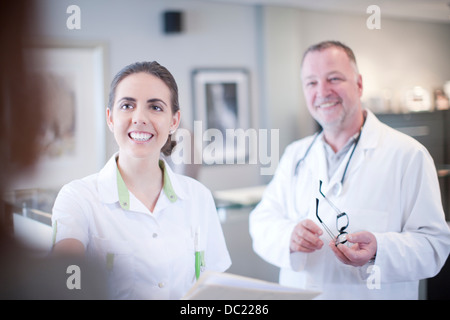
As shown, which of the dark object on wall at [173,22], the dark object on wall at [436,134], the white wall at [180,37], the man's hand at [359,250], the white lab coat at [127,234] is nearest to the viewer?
the white lab coat at [127,234]

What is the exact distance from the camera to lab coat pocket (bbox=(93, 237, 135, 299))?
1.10m

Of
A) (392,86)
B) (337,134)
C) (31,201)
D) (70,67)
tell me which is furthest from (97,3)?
(392,86)

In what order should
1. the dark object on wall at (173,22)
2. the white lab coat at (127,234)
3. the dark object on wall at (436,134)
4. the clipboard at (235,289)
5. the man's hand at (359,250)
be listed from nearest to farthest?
the clipboard at (235,289) → the white lab coat at (127,234) → the man's hand at (359,250) → the dark object on wall at (173,22) → the dark object on wall at (436,134)

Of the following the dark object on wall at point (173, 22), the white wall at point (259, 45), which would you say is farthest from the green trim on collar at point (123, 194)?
the dark object on wall at point (173, 22)

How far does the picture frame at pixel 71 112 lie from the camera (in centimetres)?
115

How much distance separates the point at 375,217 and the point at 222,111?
0.67 meters

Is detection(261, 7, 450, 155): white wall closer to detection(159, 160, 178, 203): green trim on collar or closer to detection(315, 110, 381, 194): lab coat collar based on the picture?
detection(315, 110, 381, 194): lab coat collar

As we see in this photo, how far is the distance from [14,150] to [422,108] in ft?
4.63

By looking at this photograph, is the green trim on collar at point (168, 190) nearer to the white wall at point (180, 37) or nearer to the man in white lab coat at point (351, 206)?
the white wall at point (180, 37)

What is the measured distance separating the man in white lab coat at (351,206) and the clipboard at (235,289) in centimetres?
40

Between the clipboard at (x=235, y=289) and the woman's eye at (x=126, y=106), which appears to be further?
the woman's eye at (x=126, y=106)

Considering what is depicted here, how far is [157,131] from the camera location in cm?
114

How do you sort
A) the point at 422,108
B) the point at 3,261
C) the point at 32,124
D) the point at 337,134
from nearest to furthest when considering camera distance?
the point at 32,124 < the point at 3,261 < the point at 337,134 < the point at 422,108

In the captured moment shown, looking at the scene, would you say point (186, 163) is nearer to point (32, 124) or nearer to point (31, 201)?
point (31, 201)
